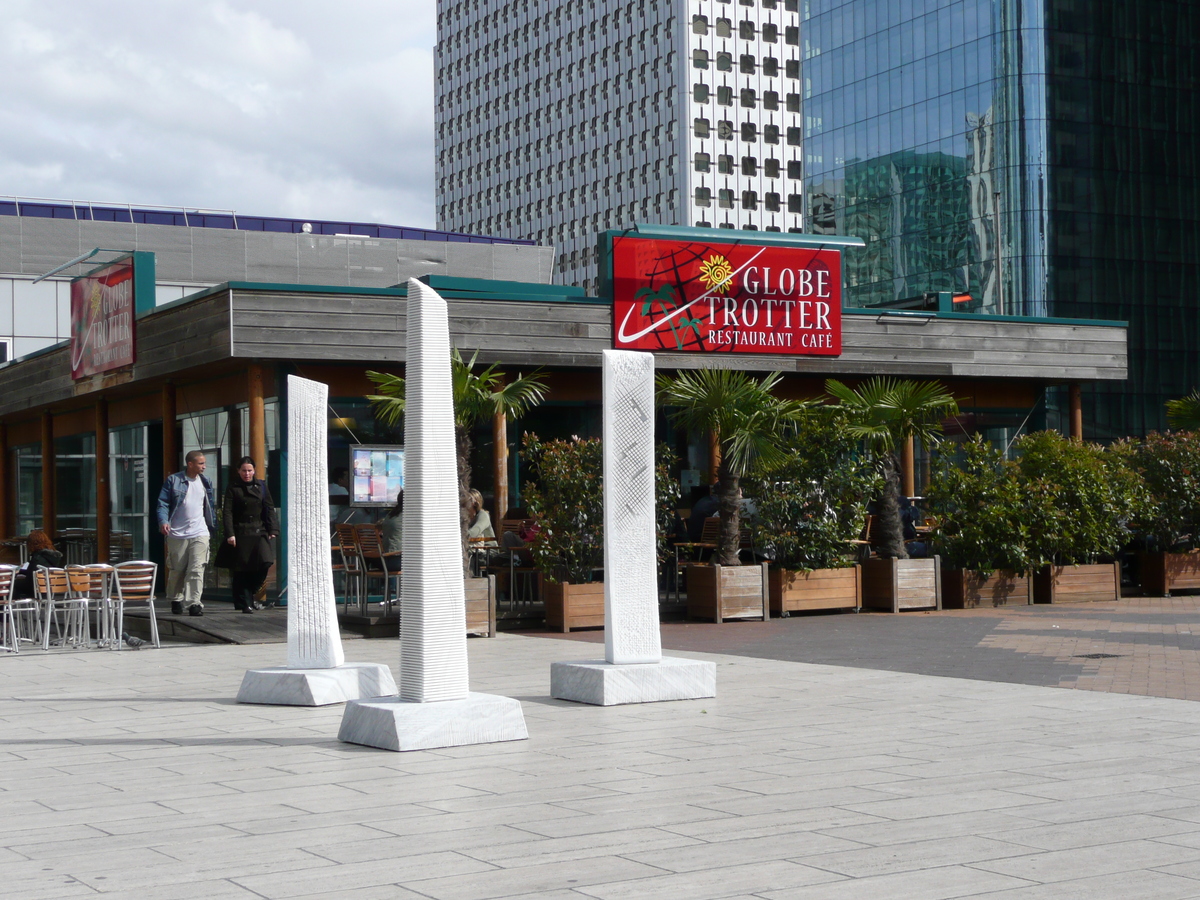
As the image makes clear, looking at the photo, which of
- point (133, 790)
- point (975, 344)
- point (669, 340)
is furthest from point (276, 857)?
point (975, 344)

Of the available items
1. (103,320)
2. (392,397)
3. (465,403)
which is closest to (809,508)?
(465,403)

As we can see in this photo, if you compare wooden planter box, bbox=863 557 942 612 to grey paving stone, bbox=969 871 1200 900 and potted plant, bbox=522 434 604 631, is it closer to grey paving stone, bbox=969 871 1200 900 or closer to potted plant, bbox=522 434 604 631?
potted plant, bbox=522 434 604 631

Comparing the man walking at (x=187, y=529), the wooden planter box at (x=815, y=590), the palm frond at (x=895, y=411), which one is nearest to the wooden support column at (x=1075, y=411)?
the palm frond at (x=895, y=411)

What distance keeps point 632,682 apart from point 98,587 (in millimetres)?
6750

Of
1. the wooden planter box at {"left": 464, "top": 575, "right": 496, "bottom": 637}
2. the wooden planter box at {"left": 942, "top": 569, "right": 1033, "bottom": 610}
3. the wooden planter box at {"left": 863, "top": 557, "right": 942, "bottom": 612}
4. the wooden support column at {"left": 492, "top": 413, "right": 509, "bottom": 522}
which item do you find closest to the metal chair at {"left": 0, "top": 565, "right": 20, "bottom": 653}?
the wooden planter box at {"left": 464, "top": 575, "right": 496, "bottom": 637}

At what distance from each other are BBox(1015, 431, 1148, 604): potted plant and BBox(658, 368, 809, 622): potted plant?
366 centimetres

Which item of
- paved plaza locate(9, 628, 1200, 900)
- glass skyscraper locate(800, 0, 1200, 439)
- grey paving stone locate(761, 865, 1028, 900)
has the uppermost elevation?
glass skyscraper locate(800, 0, 1200, 439)

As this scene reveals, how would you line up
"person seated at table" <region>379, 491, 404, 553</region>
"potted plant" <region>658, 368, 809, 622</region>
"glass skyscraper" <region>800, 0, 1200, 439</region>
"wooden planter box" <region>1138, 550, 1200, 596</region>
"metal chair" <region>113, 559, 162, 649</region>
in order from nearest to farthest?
1. "metal chair" <region>113, 559, 162, 649</region>
2. "person seated at table" <region>379, 491, 404, 553</region>
3. "potted plant" <region>658, 368, 809, 622</region>
4. "wooden planter box" <region>1138, 550, 1200, 596</region>
5. "glass skyscraper" <region>800, 0, 1200, 439</region>

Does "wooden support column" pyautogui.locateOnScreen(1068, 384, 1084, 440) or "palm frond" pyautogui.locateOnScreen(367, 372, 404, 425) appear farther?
"wooden support column" pyautogui.locateOnScreen(1068, 384, 1084, 440)

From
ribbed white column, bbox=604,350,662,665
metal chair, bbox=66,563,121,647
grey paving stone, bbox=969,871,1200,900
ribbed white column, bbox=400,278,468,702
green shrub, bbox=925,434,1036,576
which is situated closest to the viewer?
grey paving stone, bbox=969,871,1200,900

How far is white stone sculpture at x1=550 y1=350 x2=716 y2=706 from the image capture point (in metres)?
9.29

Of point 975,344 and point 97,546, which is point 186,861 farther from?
point 97,546

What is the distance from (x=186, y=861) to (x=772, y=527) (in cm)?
1169

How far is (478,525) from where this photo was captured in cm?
1580
